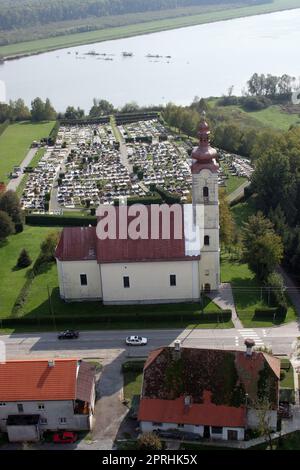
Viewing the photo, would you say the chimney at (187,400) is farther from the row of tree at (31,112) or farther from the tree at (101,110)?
the tree at (101,110)

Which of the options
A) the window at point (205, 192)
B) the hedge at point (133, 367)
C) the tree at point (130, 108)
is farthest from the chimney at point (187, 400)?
the tree at point (130, 108)

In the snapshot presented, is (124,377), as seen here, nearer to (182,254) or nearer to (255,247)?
(182,254)

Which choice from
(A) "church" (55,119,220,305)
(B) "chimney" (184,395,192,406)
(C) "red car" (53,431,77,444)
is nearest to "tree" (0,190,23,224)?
(A) "church" (55,119,220,305)

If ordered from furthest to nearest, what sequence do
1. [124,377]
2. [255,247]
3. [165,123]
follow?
[165,123]
[255,247]
[124,377]

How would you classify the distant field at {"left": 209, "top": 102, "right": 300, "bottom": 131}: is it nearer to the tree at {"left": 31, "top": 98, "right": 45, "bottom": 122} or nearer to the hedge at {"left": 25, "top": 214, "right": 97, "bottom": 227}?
the tree at {"left": 31, "top": 98, "right": 45, "bottom": 122}

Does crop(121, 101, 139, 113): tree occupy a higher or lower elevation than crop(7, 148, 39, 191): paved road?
higher

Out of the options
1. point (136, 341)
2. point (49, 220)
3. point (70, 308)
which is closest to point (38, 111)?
point (49, 220)

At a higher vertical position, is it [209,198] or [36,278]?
[209,198]
